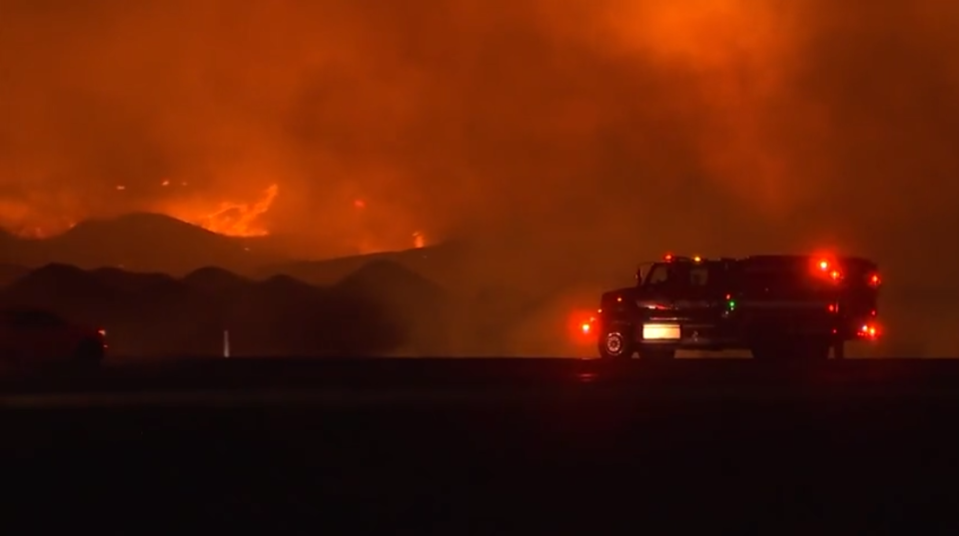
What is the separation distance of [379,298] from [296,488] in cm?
3817

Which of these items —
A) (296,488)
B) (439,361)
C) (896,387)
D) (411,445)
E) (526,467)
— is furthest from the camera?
(439,361)

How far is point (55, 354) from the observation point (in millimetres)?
32469

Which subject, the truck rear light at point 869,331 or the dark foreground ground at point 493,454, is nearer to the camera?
the dark foreground ground at point 493,454

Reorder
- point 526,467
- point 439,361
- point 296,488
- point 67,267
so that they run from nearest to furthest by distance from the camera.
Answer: point 296,488
point 526,467
point 439,361
point 67,267

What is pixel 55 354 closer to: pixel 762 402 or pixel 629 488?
pixel 762 402

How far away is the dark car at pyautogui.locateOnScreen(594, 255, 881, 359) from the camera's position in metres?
30.6

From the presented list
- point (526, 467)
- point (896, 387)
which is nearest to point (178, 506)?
point (526, 467)

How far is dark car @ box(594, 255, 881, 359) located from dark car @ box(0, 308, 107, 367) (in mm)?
10952

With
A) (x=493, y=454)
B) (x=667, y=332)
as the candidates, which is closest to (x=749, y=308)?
(x=667, y=332)

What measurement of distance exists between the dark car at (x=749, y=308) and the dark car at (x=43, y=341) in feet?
35.9

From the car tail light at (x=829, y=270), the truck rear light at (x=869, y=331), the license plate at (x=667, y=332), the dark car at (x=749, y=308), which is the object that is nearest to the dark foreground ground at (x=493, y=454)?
the dark car at (x=749, y=308)

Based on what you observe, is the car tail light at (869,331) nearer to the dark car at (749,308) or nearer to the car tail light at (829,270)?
the dark car at (749,308)

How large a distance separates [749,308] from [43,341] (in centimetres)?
1434

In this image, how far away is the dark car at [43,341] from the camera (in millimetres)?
32281
